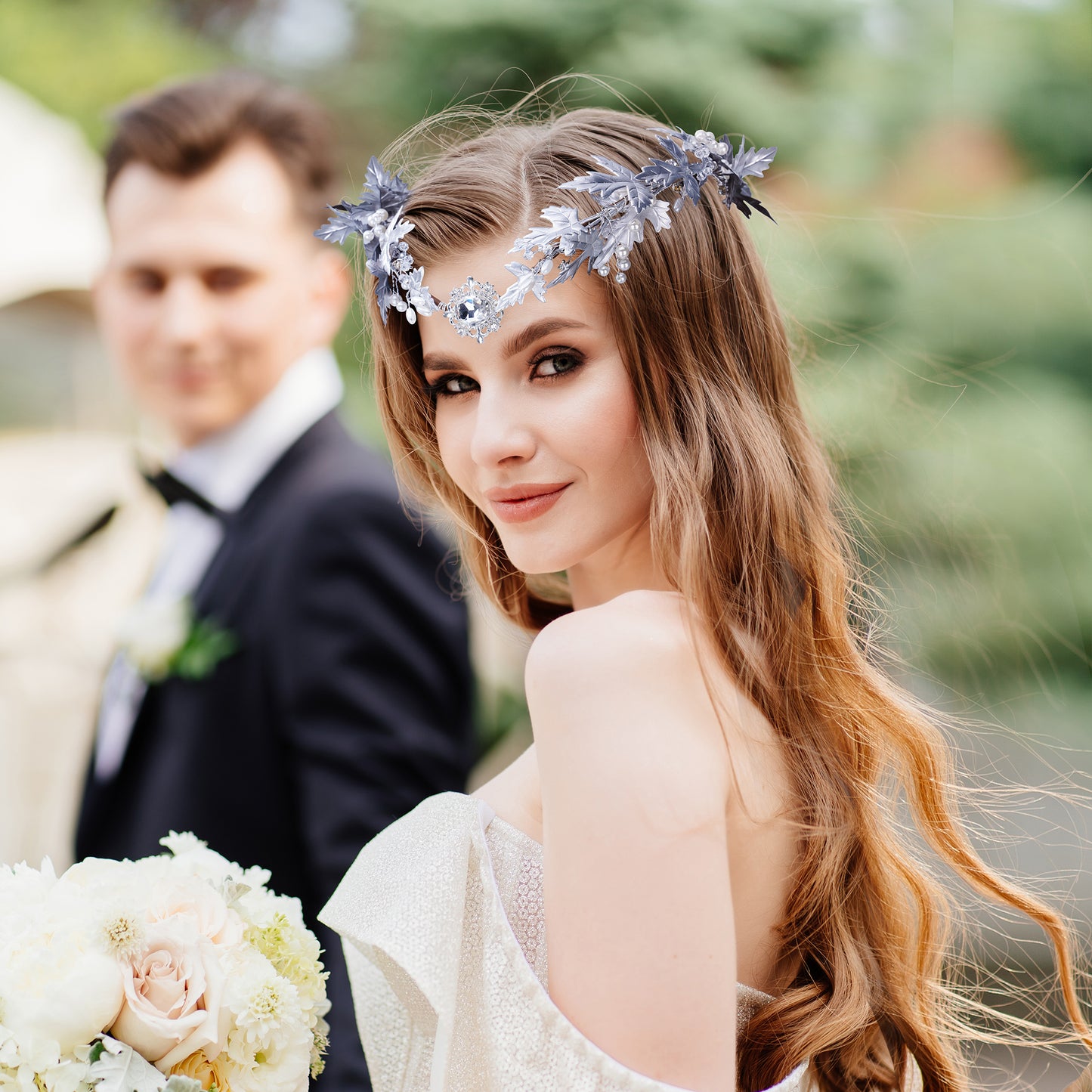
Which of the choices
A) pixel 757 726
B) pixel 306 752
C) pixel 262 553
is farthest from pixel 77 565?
pixel 757 726

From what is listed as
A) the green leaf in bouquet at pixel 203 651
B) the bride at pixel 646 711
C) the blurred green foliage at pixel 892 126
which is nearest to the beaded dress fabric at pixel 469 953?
the bride at pixel 646 711

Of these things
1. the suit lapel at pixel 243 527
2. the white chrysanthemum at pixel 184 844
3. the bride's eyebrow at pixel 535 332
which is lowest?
the white chrysanthemum at pixel 184 844

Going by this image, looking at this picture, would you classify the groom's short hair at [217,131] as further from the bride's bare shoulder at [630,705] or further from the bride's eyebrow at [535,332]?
the bride's bare shoulder at [630,705]

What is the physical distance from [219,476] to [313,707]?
83 centimetres

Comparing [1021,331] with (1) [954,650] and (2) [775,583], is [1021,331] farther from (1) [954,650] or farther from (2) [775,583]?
(2) [775,583]

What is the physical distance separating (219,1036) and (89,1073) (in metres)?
0.12

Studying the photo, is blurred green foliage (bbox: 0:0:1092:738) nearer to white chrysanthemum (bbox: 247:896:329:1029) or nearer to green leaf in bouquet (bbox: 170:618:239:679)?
green leaf in bouquet (bbox: 170:618:239:679)

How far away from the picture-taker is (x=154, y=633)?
2.95 metres

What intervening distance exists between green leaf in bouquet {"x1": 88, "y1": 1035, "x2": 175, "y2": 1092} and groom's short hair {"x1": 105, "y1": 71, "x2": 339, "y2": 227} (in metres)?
2.45

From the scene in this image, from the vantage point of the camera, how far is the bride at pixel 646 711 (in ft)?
3.51

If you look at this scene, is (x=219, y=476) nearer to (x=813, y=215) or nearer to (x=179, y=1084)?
(x=813, y=215)

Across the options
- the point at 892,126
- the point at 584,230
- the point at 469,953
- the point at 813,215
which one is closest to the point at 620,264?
the point at 584,230

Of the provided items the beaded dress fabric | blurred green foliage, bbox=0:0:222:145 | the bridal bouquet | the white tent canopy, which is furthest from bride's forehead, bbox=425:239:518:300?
blurred green foliage, bbox=0:0:222:145

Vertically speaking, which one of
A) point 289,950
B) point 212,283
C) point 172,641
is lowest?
point 289,950
